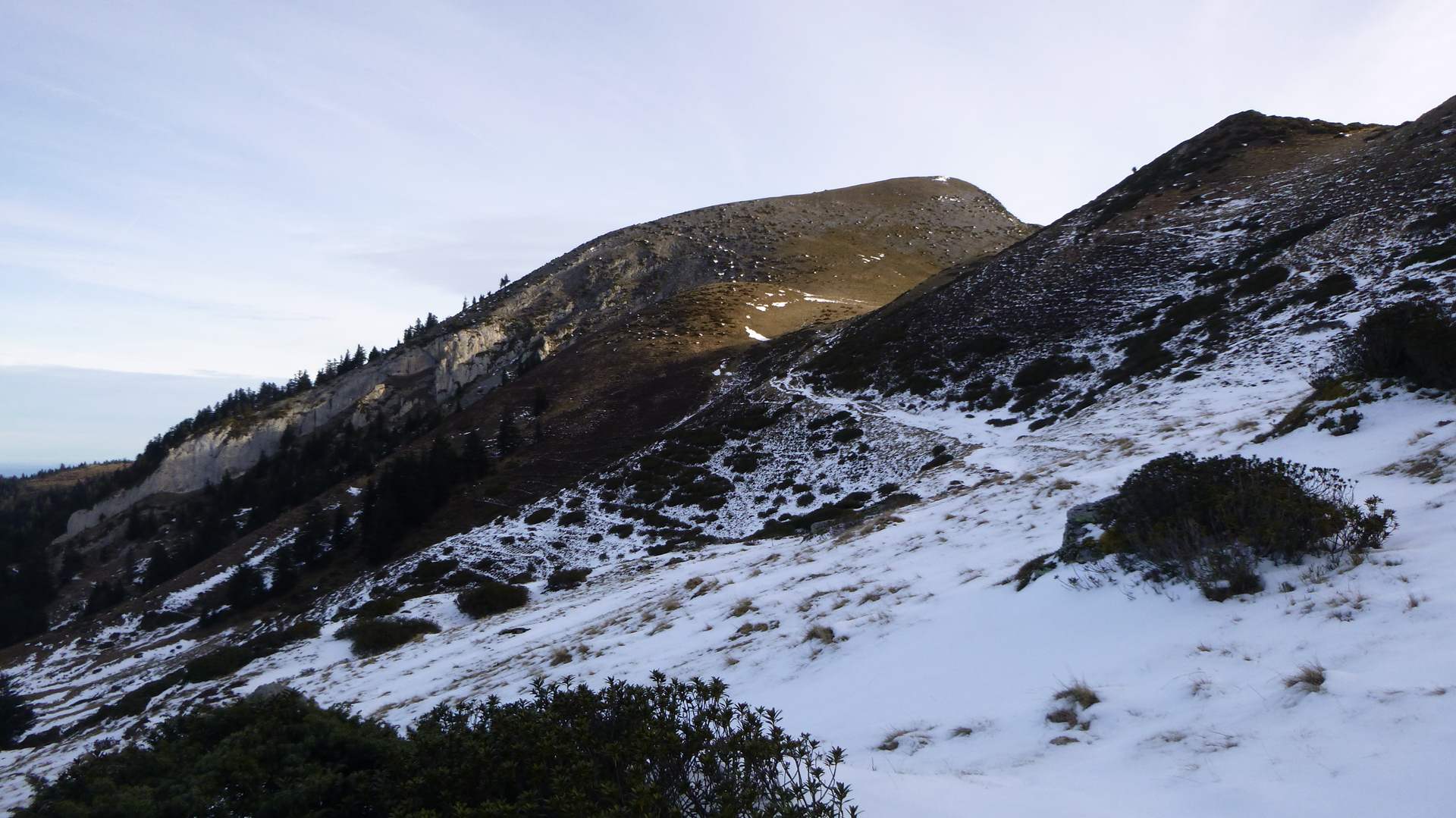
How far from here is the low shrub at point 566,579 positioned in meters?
23.1

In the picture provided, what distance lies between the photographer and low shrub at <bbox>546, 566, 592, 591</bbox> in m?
23.1

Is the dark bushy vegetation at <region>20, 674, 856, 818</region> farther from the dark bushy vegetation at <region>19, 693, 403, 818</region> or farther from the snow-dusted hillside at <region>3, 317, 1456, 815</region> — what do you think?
the snow-dusted hillside at <region>3, 317, 1456, 815</region>

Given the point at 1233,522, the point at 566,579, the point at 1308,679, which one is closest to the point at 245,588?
the point at 566,579

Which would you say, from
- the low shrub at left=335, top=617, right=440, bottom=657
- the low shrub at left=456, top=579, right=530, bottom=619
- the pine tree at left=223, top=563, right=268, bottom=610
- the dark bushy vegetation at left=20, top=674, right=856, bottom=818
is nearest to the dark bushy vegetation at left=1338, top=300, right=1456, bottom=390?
the dark bushy vegetation at left=20, top=674, right=856, bottom=818

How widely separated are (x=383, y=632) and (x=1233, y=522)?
20.6m

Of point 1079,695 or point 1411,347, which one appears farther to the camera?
point 1411,347

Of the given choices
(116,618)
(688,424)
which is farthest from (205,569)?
(688,424)

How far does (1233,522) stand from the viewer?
6219mm

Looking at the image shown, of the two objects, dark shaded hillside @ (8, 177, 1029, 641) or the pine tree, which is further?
dark shaded hillside @ (8, 177, 1029, 641)

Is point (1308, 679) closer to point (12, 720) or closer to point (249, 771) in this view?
point (249, 771)

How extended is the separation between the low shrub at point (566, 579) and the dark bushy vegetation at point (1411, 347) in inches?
808

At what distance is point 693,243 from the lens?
10338 centimetres

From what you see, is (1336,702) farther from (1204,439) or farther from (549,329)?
(549,329)

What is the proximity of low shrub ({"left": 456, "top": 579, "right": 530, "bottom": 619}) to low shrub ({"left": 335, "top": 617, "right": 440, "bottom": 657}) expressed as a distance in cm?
109
